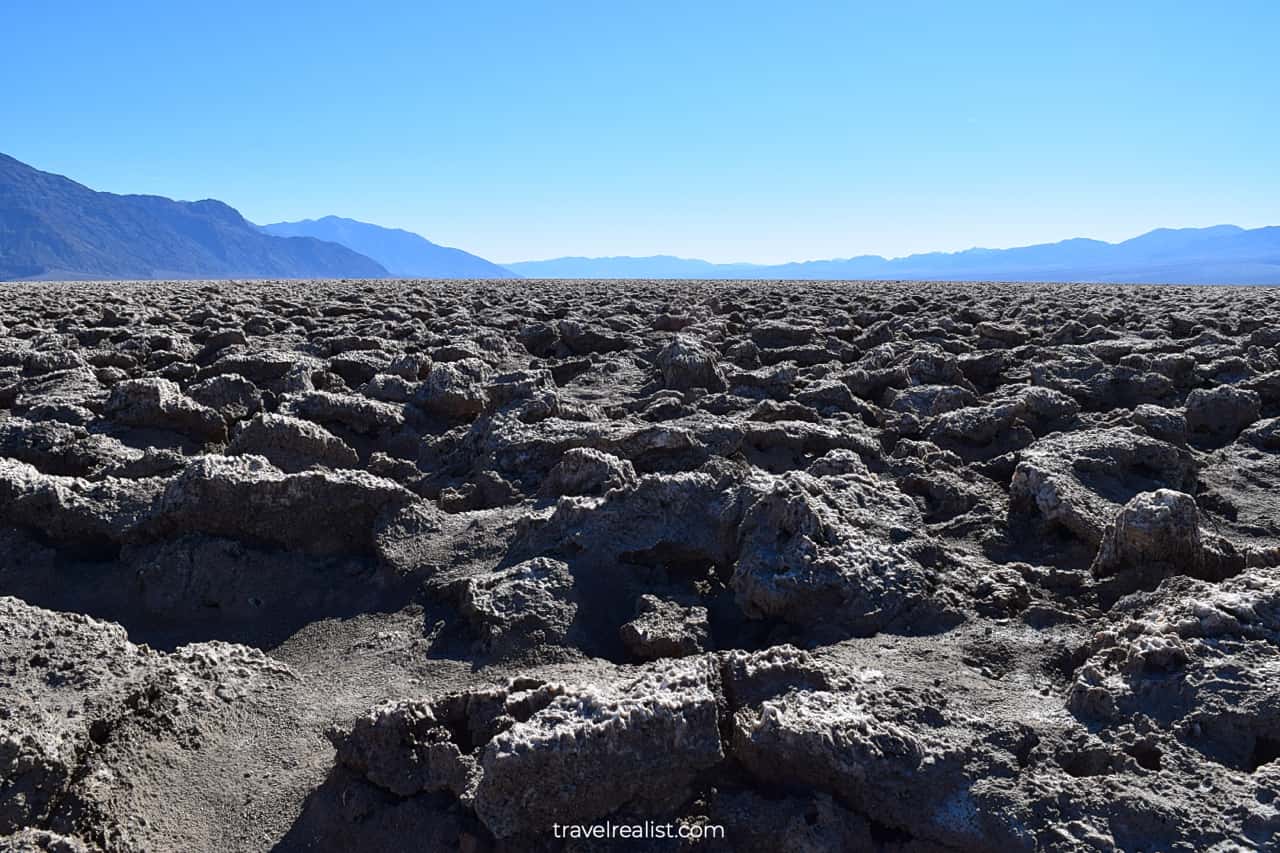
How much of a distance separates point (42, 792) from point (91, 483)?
1.47 metres

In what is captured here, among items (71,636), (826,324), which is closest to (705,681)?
(71,636)

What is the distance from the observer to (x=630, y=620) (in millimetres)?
2137

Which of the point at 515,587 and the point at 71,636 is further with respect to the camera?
the point at 515,587

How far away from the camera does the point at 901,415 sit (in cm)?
409

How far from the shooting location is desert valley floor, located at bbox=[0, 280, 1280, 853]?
1.48 metres

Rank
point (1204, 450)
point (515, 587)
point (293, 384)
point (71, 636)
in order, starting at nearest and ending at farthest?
point (71, 636), point (515, 587), point (1204, 450), point (293, 384)

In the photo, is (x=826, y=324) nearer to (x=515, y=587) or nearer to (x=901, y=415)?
(x=901, y=415)

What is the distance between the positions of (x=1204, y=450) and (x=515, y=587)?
3.13 m

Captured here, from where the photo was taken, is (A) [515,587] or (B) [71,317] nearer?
(A) [515,587]

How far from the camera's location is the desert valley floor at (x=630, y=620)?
1477 mm

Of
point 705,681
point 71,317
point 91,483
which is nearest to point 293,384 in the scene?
point 91,483

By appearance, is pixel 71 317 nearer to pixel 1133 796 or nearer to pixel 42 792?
pixel 42 792

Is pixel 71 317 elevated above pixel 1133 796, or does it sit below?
above

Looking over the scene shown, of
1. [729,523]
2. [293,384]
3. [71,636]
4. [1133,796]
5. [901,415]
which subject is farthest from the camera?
[293,384]
